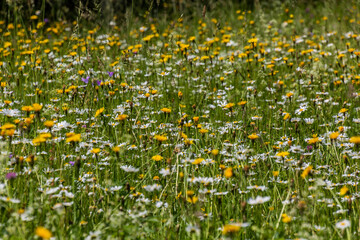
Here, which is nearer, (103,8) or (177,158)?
(177,158)

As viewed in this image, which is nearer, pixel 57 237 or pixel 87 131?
pixel 57 237

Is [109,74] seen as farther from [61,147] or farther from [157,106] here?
[61,147]

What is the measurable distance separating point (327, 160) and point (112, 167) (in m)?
1.20

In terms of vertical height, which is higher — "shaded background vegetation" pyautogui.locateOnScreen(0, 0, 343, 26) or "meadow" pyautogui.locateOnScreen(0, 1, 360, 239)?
"shaded background vegetation" pyautogui.locateOnScreen(0, 0, 343, 26)

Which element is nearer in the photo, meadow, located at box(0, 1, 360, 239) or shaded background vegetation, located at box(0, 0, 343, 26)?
meadow, located at box(0, 1, 360, 239)

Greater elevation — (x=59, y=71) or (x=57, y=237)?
(x=59, y=71)

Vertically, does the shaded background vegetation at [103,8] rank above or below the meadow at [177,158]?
above

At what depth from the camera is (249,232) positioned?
6.00 feet

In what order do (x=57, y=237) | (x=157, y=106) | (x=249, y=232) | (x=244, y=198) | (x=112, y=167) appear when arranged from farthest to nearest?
1. (x=157, y=106)
2. (x=112, y=167)
3. (x=244, y=198)
4. (x=249, y=232)
5. (x=57, y=237)

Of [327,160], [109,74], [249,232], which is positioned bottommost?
[249,232]

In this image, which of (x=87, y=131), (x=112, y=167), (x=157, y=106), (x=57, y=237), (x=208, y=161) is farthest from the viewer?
(x=157, y=106)

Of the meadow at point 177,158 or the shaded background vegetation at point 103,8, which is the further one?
the shaded background vegetation at point 103,8

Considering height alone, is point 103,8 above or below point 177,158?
above

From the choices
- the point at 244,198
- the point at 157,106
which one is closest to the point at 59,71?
the point at 157,106
